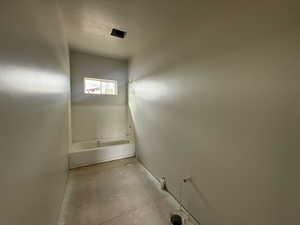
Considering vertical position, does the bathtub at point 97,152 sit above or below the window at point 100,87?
below

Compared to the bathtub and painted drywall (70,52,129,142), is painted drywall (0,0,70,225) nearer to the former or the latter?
the bathtub

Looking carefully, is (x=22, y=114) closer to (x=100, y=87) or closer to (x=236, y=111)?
(x=236, y=111)

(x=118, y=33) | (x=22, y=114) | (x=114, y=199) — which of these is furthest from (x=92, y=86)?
(x=22, y=114)

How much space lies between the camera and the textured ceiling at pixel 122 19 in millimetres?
1634

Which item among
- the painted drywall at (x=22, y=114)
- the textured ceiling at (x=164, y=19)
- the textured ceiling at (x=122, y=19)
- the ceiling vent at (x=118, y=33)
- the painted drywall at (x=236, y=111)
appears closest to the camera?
the painted drywall at (x=22, y=114)

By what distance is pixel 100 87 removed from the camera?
12.4 ft

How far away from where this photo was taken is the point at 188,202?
1.72 meters

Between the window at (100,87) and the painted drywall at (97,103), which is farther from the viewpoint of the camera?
the window at (100,87)

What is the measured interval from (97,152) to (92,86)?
190cm

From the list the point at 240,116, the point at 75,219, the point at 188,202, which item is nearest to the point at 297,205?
the point at 240,116

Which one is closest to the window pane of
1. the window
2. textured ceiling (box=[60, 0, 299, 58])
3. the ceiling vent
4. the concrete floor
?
the window

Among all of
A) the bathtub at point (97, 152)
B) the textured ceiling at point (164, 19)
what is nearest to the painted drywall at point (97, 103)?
the bathtub at point (97, 152)

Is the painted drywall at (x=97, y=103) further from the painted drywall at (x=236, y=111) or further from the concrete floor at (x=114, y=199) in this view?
the painted drywall at (x=236, y=111)

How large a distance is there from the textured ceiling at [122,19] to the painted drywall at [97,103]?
28.9 inches
